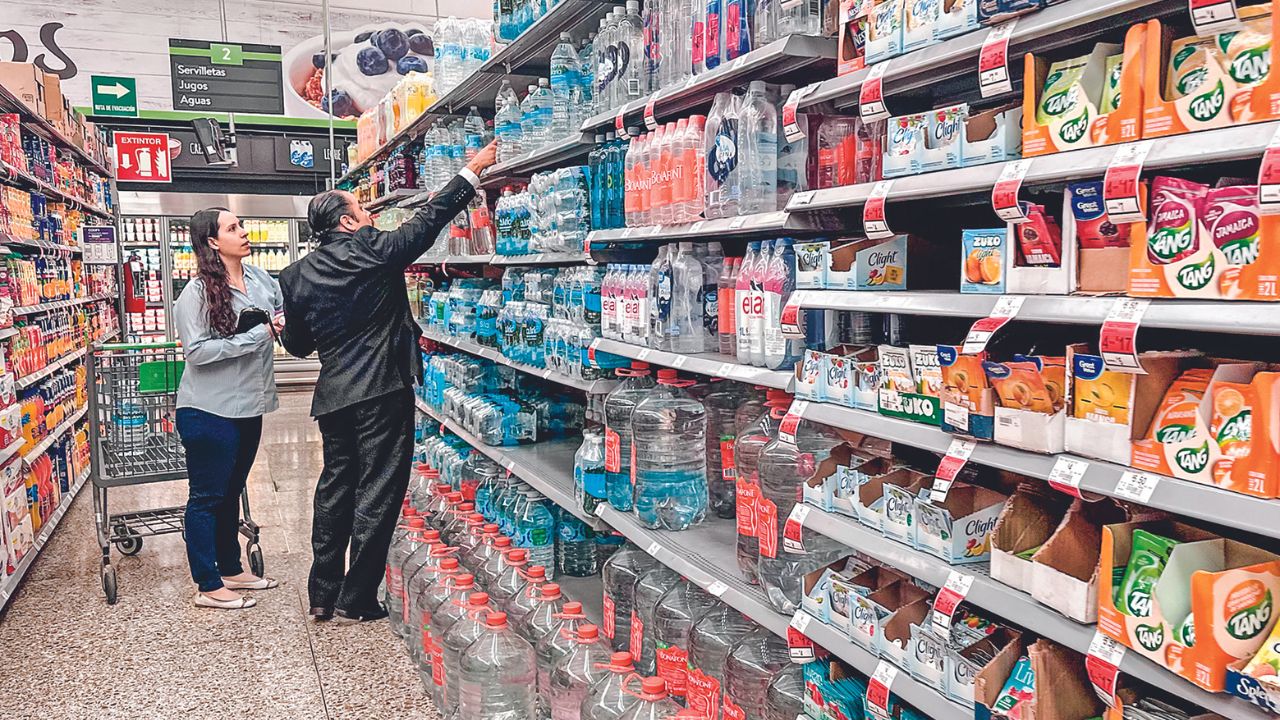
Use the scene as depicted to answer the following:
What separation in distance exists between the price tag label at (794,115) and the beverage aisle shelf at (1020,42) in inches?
1.1

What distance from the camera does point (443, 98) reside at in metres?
4.91

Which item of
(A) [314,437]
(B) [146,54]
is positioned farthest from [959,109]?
(B) [146,54]

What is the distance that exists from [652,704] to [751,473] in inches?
Answer: 26.7

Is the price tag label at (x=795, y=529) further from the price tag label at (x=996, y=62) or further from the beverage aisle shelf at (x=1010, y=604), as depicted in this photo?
the price tag label at (x=996, y=62)

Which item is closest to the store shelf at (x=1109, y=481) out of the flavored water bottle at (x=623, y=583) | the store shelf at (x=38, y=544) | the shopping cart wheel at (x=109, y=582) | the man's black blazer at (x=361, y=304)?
the flavored water bottle at (x=623, y=583)

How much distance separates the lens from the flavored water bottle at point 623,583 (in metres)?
3.31

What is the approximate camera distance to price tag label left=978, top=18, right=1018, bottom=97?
157 centimetres

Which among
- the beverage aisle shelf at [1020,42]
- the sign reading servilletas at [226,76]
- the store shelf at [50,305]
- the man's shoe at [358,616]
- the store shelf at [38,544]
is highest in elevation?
the sign reading servilletas at [226,76]

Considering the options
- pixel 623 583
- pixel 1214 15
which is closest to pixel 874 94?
pixel 1214 15

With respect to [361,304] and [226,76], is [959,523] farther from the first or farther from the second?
[226,76]

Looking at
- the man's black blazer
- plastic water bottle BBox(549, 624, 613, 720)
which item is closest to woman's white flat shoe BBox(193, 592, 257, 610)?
the man's black blazer

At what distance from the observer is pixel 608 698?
9.27 feet

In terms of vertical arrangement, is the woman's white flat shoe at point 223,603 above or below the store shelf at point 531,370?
below

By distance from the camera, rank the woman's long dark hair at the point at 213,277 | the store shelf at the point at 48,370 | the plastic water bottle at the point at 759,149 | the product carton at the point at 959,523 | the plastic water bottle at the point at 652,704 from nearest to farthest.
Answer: the product carton at the point at 959,523, the plastic water bottle at the point at 759,149, the plastic water bottle at the point at 652,704, the woman's long dark hair at the point at 213,277, the store shelf at the point at 48,370
